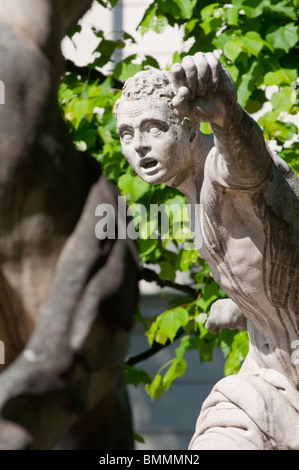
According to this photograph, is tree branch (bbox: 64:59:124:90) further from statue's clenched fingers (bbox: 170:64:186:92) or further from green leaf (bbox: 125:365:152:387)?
statue's clenched fingers (bbox: 170:64:186:92)

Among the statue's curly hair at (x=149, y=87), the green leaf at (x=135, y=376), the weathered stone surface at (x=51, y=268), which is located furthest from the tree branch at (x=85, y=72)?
the weathered stone surface at (x=51, y=268)

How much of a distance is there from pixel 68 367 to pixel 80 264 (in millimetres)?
149

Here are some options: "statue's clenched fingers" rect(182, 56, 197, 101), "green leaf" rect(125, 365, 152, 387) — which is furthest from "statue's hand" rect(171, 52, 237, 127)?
"green leaf" rect(125, 365, 152, 387)

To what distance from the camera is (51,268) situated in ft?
4.73

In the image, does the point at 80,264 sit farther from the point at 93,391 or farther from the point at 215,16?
the point at 215,16

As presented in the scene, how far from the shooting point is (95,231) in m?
1.43

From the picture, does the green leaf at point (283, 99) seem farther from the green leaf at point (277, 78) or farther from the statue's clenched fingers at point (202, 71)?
the statue's clenched fingers at point (202, 71)

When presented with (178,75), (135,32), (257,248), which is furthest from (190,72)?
(135,32)

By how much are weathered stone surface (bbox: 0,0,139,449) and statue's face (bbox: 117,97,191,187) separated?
1.38 m

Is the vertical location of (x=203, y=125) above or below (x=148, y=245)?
above

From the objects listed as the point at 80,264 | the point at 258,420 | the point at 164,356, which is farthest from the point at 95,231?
the point at 164,356

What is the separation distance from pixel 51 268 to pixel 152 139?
145 centimetres

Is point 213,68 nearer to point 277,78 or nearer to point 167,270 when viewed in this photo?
point 277,78

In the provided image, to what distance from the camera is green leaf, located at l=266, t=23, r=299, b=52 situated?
15.9 ft
